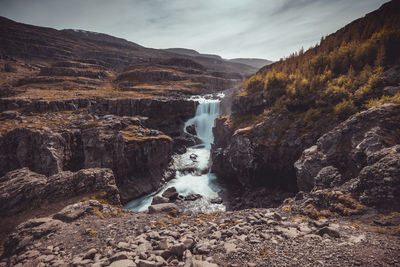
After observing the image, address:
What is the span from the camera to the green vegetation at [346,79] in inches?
750

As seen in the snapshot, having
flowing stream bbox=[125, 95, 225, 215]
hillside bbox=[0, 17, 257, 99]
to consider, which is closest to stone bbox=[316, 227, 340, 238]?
flowing stream bbox=[125, 95, 225, 215]

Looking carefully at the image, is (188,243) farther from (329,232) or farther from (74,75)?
(74,75)

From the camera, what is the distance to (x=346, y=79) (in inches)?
877

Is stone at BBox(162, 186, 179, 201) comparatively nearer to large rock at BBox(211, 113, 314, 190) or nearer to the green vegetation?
large rock at BBox(211, 113, 314, 190)

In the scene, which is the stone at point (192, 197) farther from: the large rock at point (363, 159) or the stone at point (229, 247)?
the stone at point (229, 247)

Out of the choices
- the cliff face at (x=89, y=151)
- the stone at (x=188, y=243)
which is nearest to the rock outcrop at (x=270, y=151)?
the cliff face at (x=89, y=151)

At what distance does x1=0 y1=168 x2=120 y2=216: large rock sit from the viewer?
1305 cm

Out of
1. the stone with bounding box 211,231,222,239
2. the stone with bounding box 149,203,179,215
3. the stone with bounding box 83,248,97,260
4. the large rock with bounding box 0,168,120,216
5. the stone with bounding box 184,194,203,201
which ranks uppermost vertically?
the stone with bounding box 211,231,222,239

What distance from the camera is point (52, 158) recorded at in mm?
25906

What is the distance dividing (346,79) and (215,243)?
91.0 ft

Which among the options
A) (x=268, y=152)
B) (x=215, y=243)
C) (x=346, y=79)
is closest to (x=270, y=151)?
(x=268, y=152)

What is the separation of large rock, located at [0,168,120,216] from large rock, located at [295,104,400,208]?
1869 cm

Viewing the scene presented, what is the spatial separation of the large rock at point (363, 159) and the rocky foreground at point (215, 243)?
163cm

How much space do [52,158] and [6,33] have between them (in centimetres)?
25039
